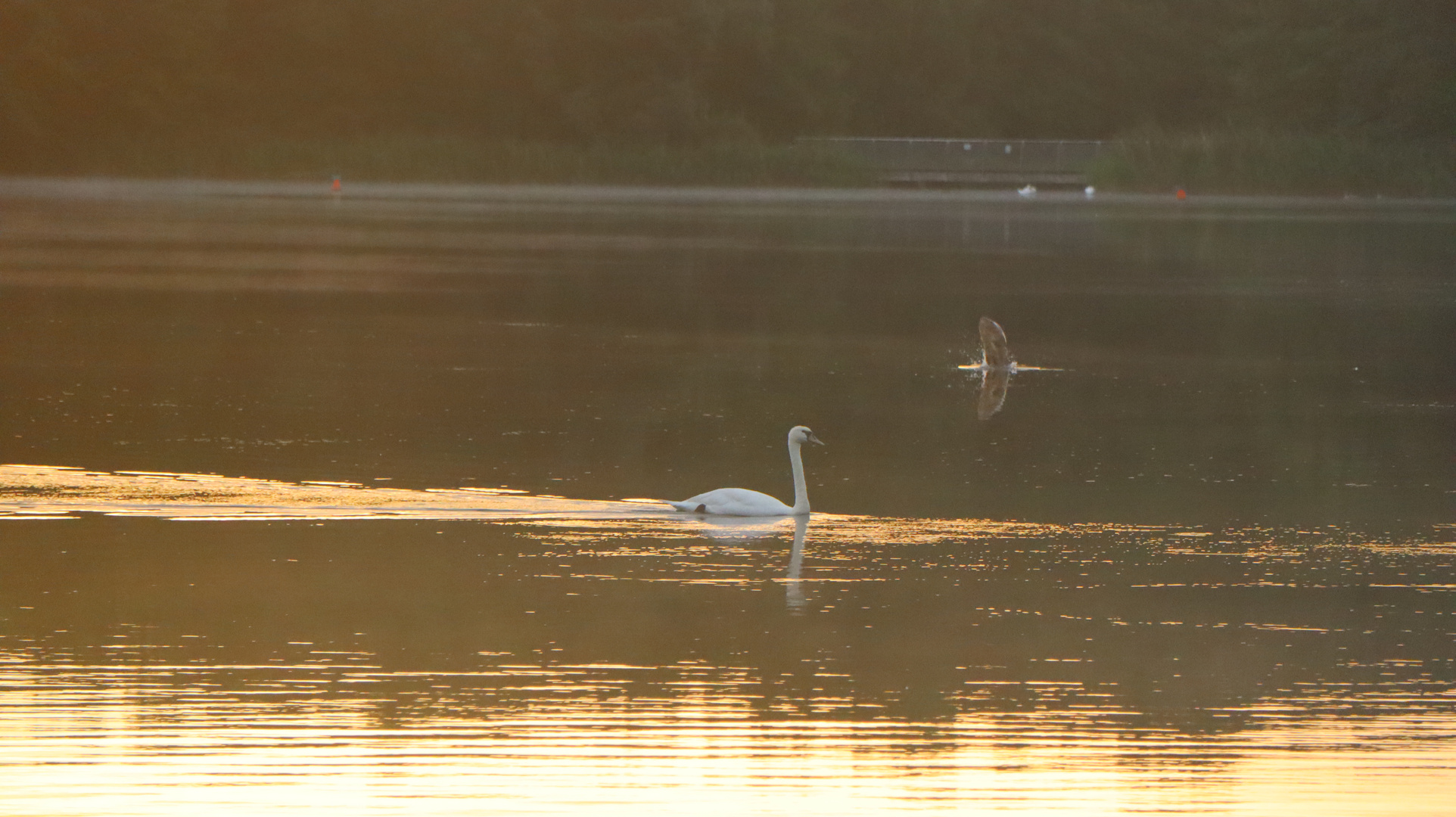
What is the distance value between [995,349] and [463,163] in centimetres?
4729

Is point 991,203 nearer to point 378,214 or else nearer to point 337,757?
point 378,214

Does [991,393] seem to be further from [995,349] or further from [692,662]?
[692,662]

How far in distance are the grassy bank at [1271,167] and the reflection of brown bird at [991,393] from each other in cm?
4082

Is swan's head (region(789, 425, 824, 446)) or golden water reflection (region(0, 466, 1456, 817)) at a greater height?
swan's head (region(789, 425, 824, 446))

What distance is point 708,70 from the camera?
68.0 metres

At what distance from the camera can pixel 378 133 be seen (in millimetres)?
66812

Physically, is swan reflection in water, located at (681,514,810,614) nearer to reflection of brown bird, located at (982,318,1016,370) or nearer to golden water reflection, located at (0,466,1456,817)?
golden water reflection, located at (0,466,1456,817)

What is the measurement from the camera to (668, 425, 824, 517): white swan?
981 centimetres

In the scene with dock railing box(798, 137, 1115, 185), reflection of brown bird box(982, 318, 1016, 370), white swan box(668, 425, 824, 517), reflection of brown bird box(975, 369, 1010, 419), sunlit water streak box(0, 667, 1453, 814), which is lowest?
sunlit water streak box(0, 667, 1453, 814)

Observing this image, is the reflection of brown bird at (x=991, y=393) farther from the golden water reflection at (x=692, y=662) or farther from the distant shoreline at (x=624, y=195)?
the distant shoreline at (x=624, y=195)

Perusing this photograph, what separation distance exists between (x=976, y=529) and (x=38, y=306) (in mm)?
13349

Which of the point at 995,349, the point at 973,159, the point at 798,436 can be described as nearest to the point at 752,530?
the point at 798,436

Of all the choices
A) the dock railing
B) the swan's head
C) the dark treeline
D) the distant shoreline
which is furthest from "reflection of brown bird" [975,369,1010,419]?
the dark treeline

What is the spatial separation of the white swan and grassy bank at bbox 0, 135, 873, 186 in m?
52.1
